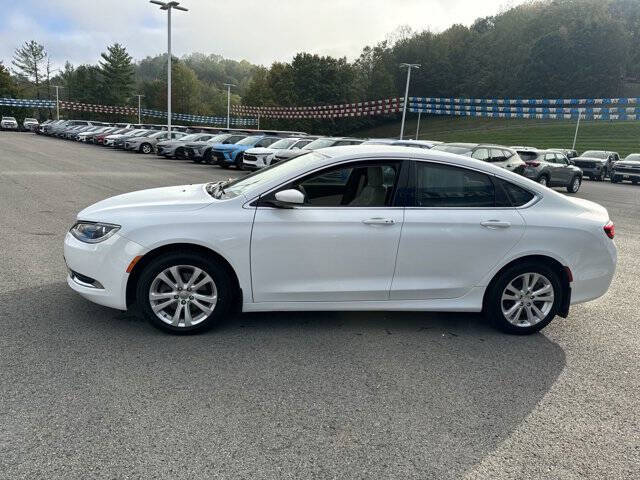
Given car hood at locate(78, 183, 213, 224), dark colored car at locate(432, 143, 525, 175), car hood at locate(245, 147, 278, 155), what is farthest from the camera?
car hood at locate(245, 147, 278, 155)

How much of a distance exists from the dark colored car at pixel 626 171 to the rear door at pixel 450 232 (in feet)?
84.2

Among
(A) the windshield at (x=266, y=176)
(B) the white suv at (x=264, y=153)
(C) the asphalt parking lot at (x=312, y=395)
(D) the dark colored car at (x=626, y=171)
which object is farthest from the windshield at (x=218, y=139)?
(A) the windshield at (x=266, y=176)

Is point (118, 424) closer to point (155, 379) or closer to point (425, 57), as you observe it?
point (155, 379)

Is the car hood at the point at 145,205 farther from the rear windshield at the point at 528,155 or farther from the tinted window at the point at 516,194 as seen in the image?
the rear windshield at the point at 528,155

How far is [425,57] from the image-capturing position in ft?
317

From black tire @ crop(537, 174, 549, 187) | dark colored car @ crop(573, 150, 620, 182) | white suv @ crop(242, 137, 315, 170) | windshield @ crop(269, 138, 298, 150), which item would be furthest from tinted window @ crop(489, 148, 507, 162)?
dark colored car @ crop(573, 150, 620, 182)

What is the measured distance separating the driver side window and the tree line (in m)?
76.2

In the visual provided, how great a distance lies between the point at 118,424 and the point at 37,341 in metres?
1.46

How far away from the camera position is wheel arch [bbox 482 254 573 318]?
4562mm

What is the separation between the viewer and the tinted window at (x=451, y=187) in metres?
4.48

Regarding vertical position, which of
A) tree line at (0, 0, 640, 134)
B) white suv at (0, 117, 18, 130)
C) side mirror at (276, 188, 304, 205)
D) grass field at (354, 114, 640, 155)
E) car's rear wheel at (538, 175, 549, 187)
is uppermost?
tree line at (0, 0, 640, 134)

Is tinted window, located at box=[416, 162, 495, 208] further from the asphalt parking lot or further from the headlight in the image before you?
the headlight

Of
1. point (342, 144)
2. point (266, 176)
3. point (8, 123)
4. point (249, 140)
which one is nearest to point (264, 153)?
point (342, 144)

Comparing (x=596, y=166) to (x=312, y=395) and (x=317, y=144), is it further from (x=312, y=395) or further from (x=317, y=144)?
(x=312, y=395)
